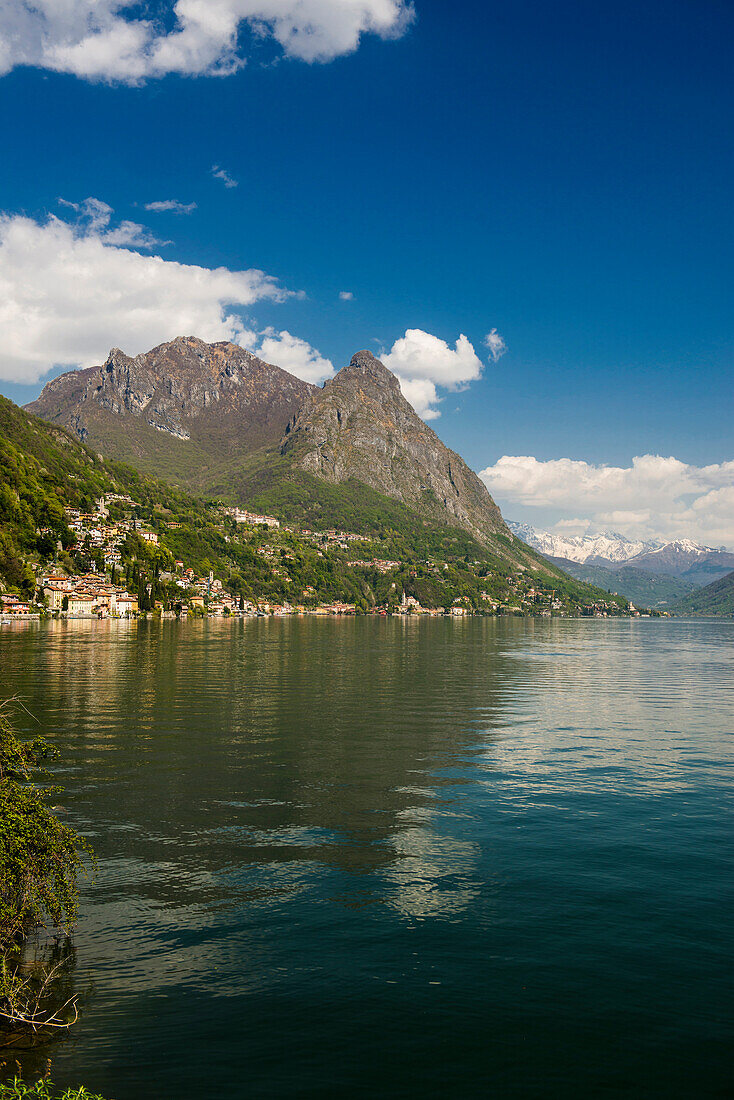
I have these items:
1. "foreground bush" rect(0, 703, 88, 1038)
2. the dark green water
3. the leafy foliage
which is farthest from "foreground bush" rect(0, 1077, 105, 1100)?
the leafy foliage

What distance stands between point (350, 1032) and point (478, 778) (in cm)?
1893

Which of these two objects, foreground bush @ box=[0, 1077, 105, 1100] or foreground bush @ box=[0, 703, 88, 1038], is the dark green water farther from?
foreground bush @ box=[0, 703, 88, 1038]

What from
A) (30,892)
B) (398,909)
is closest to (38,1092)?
(30,892)

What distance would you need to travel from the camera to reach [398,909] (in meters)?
16.5

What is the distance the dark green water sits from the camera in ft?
36.3

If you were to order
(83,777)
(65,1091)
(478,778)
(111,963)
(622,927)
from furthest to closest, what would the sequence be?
(478,778)
(83,777)
(622,927)
(111,963)
(65,1091)

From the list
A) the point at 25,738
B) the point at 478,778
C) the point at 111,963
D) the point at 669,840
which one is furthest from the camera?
the point at 25,738

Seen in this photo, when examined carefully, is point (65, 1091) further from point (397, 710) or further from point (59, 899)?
point (397, 710)

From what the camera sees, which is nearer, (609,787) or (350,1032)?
(350,1032)

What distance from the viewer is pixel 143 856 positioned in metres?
19.5

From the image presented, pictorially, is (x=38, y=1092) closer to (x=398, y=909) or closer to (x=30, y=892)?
(x=30, y=892)

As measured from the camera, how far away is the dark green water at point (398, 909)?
36.3 feet

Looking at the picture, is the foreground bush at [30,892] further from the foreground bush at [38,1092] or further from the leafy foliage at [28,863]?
the foreground bush at [38,1092]

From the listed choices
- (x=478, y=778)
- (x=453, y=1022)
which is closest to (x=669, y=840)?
(x=478, y=778)
